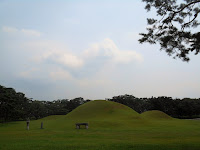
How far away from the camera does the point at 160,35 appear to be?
14.9 m

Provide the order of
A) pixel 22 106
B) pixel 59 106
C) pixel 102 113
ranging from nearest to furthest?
1. pixel 102 113
2. pixel 22 106
3. pixel 59 106

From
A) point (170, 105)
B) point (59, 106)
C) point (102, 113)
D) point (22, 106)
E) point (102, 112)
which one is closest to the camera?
point (102, 113)

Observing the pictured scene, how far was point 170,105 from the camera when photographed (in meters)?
90.1

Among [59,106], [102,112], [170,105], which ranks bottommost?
[102,112]

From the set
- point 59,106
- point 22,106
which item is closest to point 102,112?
A: point 22,106

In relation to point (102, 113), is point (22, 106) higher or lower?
higher

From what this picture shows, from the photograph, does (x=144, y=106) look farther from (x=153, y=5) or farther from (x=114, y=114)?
(x=153, y=5)

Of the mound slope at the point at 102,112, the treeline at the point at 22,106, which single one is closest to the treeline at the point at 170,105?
the treeline at the point at 22,106

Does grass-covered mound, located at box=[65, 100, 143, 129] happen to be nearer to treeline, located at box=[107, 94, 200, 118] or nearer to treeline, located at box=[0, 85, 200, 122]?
treeline, located at box=[0, 85, 200, 122]

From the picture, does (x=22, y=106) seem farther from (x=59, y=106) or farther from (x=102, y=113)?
(x=102, y=113)

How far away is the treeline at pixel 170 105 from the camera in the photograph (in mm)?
87062

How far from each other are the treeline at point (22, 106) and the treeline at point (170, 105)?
26612mm

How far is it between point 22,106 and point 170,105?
205 feet

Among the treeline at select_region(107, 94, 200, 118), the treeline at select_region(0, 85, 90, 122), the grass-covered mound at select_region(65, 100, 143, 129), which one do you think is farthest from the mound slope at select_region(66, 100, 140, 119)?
the treeline at select_region(107, 94, 200, 118)
